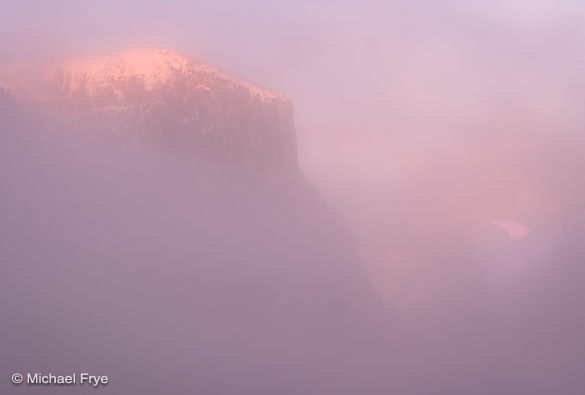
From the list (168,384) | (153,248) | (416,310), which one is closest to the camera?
(168,384)

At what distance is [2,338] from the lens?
36.8m

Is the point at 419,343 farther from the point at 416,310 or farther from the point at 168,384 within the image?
the point at 168,384

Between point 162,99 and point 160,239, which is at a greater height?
point 162,99

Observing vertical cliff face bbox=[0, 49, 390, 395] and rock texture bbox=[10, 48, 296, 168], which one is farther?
rock texture bbox=[10, 48, 296, 168]

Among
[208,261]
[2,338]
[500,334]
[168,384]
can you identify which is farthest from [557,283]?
[2,338]

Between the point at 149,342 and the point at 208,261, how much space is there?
13808 mm

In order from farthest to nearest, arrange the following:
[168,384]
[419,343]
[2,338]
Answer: [419,343]
[168,384]
[2,338]

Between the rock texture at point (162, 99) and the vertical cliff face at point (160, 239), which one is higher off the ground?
the rock texture at point (162, 99)

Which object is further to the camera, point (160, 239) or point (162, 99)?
point (160, 239)

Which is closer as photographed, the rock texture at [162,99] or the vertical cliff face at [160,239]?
the vertical cliff face at [160,239]

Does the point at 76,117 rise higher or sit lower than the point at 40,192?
higher

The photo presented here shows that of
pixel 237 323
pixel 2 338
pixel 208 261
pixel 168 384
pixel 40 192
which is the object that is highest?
pixel 40 192

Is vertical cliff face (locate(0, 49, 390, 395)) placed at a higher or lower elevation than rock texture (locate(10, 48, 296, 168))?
lower

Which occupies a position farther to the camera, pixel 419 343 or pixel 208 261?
pixel 419 343
